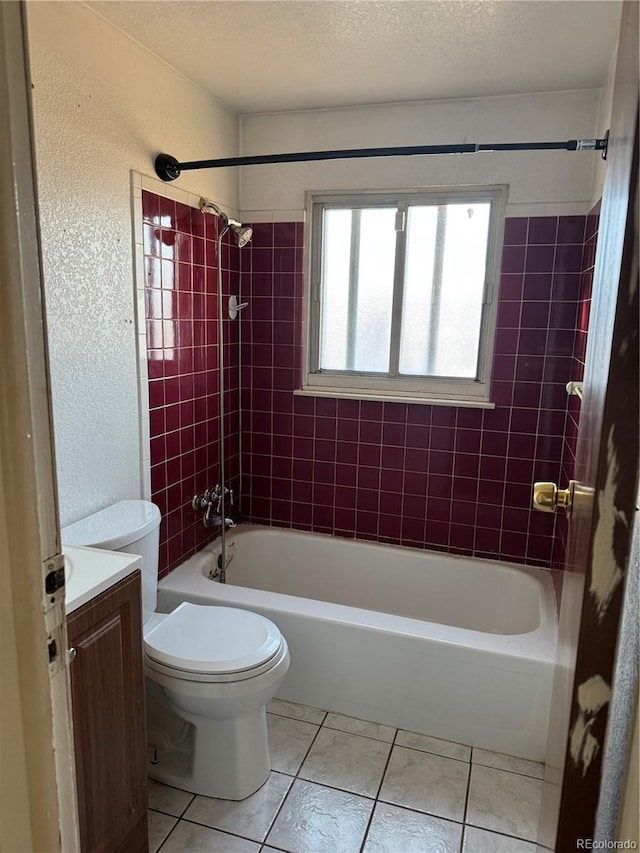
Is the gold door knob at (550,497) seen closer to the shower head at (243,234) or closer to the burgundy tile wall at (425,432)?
the burgundy tile wall at (425,432)

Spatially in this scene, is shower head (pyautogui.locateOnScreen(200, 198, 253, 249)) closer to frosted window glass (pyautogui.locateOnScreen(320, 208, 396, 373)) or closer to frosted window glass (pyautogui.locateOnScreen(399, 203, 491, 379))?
frosted window glass (pyautogui.locateOnScreen(320, 208, 396, 373))

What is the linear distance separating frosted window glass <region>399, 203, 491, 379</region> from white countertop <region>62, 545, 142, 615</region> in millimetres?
1706

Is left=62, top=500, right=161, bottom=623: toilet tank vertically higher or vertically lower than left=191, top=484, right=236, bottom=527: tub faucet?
higher

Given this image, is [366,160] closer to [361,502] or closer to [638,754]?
[361,502]

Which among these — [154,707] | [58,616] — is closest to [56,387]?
[154,707]

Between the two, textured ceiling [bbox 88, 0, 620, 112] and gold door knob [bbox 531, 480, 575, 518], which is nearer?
gold door knob [bbox 531, 480, 575, 518]

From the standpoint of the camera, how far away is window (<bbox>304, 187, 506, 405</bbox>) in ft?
8.42

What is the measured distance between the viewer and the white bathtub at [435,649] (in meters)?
1.96

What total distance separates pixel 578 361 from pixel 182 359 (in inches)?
63.2

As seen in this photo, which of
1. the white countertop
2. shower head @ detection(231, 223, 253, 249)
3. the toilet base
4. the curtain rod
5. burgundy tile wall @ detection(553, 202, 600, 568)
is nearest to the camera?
the white countertop

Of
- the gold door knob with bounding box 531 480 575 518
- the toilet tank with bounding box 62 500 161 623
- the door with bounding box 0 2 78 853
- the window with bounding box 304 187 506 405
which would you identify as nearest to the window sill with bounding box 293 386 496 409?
the window with bounding box 304 187 506 405

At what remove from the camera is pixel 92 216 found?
1822mm

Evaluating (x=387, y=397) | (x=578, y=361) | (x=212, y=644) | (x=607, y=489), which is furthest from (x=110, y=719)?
(x=578, y=361)

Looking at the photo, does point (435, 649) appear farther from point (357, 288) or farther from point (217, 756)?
point (357, 288)
